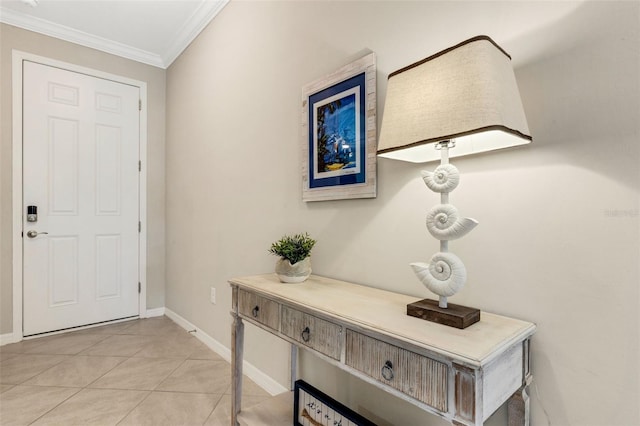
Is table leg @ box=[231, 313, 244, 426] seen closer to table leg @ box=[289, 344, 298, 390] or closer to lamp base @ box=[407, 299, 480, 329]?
table leg @ box=[289, 344, 298, 390]

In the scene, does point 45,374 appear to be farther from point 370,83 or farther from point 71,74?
point 370,83

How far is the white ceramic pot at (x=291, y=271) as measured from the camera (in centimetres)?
143

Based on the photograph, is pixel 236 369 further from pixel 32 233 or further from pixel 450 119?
pixel 32 233

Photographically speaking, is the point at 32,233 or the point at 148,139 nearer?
the point at 32,233

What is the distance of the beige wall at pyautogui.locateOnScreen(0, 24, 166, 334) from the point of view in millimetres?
2672

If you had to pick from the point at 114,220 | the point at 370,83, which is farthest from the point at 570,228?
the point at 114,220

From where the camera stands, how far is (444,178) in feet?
3.04

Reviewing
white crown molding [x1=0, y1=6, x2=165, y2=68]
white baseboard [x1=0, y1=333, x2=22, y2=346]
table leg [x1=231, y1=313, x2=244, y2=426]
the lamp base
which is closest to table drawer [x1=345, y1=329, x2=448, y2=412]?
the lamp base

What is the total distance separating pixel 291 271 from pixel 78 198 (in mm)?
2575

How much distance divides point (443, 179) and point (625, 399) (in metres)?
0.68

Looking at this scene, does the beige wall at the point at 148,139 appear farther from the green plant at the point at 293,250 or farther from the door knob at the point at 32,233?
the green plant at the point at 293,250

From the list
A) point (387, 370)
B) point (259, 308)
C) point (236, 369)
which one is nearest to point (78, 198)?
point (236, 369)

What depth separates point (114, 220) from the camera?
316 centimetres

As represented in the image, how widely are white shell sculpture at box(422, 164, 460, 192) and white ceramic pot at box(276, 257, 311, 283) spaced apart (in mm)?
699
